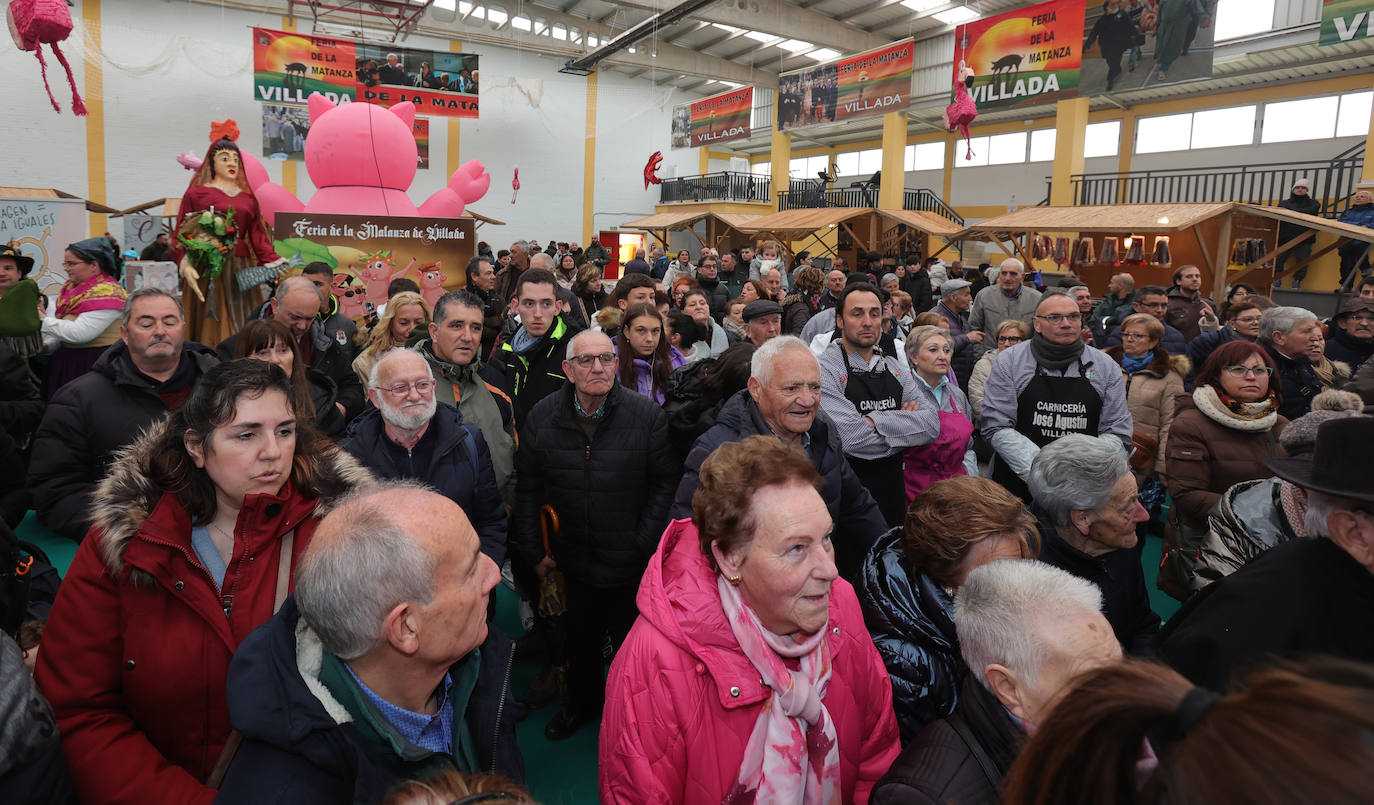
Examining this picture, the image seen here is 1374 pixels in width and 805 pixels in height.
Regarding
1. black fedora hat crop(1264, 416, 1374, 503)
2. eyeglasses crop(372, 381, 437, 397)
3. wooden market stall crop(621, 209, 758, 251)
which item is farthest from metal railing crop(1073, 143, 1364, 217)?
eyeglasses crop(372, 381, 437, 397)

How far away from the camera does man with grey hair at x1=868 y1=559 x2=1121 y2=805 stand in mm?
1340

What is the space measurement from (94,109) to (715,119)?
45.7 ft

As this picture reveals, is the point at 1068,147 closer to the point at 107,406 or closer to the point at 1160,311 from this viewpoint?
the point at 1160,311

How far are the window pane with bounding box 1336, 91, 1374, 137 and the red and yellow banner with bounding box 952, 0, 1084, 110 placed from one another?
8.01 meters

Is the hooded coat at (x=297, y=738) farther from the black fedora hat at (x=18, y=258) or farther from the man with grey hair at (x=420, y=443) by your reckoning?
the black fedora hat at (x=18, y=258)

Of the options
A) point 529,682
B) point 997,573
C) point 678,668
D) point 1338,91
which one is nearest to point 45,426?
point 529,682

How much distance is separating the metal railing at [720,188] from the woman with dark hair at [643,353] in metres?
19.0

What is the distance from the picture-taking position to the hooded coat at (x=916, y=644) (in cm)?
179

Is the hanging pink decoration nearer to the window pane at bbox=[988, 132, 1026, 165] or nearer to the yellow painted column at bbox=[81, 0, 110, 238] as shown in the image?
the yellow painted column at bbox=[81, 0, 110, 238]

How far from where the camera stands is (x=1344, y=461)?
1592 mm

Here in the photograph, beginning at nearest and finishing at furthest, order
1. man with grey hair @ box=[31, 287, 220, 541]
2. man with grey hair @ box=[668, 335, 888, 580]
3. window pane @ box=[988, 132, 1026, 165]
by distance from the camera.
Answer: man with grey hair @ box=[31, 287, 220, 541], man with grey hair @ box=[668, 335, 888, 580], window pane @ box=[988, 132, 1026, 165]

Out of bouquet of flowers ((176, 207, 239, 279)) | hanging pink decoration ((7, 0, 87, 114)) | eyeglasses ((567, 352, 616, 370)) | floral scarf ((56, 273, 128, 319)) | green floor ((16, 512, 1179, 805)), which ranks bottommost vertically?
green floor ((16, 512, 1179, 805))

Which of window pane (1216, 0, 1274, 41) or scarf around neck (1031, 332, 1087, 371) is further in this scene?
window pane (1216, 0, 1274, 41)

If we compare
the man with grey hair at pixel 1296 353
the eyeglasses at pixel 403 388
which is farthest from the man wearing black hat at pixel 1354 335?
the eyeglasses at pixel 403 388
